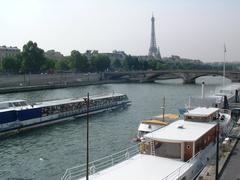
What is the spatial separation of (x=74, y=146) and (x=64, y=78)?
6044cm

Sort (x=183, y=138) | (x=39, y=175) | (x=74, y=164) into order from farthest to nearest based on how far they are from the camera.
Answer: (x=74, y=164) < (x=39, y=175) < (x=183, y=138)

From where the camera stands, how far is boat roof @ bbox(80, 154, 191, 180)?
40.9 feet

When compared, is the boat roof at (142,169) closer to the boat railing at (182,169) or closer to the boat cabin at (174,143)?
the boat railing at (182,169)

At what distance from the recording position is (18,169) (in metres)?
19.3

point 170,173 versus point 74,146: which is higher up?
point 170,173

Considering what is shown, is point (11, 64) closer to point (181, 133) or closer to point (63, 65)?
point (63, 65)

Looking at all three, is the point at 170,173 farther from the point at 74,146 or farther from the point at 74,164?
the point at 74,146

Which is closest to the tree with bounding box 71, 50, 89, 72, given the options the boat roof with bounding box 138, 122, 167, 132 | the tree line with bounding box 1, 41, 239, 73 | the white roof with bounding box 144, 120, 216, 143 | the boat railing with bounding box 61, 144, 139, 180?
the tree line with bounding box 1, 41, 239, 73

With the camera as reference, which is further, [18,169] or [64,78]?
[64,78]

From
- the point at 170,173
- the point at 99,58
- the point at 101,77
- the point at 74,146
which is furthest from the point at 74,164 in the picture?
the point at 99,58

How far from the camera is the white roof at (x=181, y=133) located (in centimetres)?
1539

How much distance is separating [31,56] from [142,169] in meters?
66.9

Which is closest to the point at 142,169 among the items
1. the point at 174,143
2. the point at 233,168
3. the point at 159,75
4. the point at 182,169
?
the point at 182,169

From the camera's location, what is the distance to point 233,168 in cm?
1475
